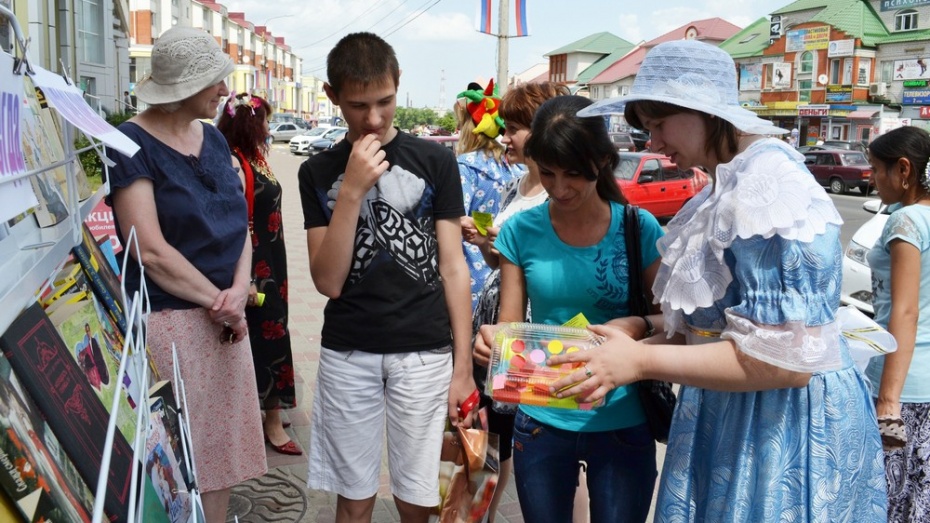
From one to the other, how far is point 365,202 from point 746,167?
44.9 inches

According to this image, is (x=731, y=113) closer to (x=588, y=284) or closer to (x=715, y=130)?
(x=715, y=130)

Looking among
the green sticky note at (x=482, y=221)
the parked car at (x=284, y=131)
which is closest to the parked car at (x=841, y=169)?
the green sticky note at (x=482, y=221)

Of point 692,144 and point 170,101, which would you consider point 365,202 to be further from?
point 692,144

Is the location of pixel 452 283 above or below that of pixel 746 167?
below

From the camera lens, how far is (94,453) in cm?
112

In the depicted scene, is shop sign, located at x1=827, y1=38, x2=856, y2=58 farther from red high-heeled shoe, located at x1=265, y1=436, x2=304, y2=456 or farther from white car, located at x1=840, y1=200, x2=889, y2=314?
red high-heeled shoe, located at x1=265, y1=436, x2=304, y2=456

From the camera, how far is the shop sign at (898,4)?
38000 millimetres

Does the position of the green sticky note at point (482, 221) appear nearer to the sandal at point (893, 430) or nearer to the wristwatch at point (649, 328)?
the wristwatch at point (649, 328)

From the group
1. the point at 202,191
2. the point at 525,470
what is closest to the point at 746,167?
the point at 525,470

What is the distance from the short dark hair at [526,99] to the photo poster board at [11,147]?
2110 mm

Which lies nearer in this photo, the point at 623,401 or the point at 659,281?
the point at 659,281

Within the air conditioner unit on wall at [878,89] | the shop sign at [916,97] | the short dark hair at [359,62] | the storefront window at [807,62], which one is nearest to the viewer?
the short dark hair at [359,62]

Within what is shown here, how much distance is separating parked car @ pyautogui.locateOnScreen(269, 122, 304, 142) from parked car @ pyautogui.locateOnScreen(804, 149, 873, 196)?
2987 centimetres

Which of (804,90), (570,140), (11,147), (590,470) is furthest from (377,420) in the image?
(804,90)
